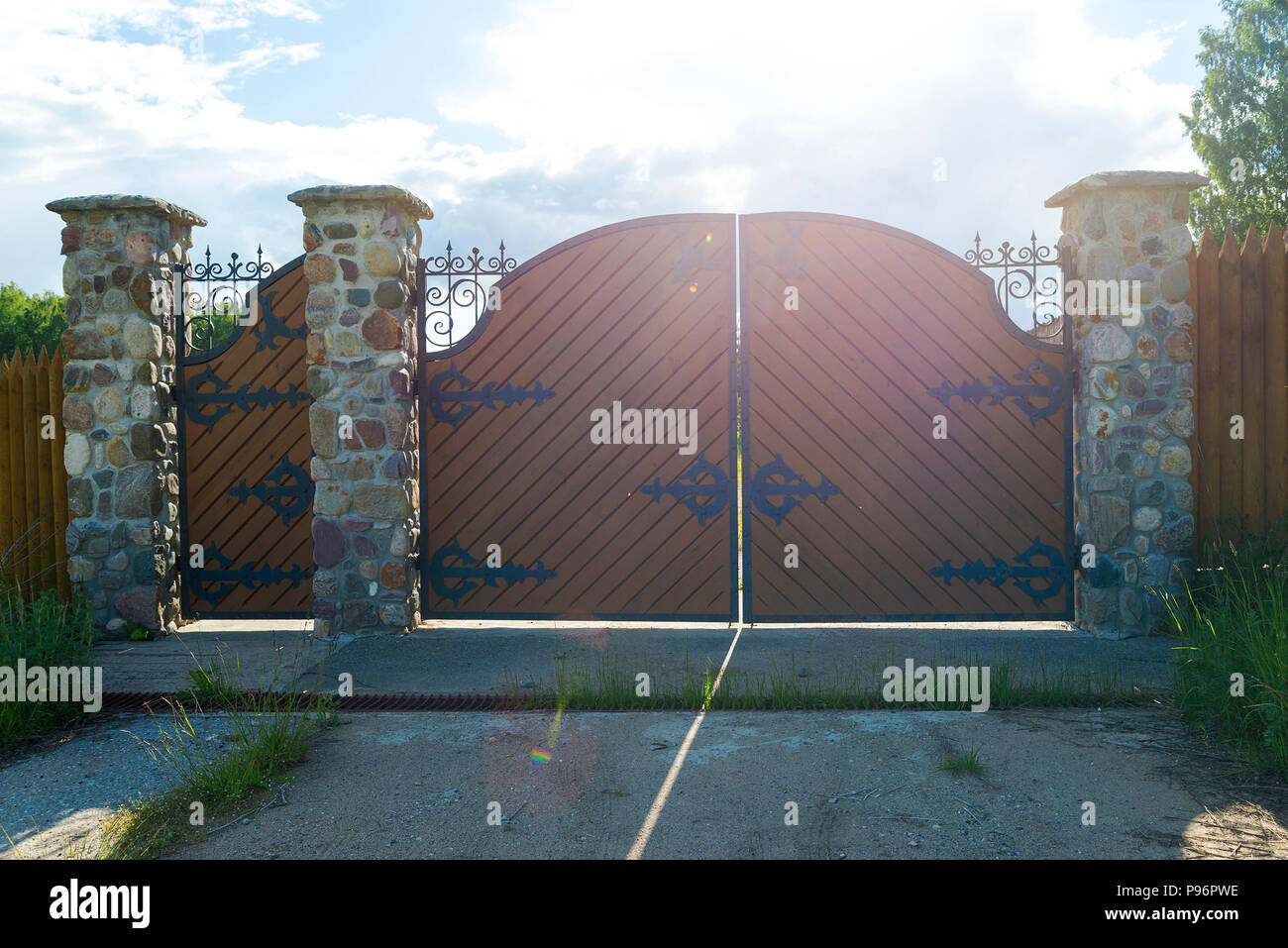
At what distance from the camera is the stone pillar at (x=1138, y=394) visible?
5734 mm

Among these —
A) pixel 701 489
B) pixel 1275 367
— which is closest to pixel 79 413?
pixel 701 489

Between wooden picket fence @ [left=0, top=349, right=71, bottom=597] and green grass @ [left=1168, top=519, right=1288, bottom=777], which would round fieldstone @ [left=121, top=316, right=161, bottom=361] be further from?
green grass @ [left=1168, top=519, right=1288, bottom=777]

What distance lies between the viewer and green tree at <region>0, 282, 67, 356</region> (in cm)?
1794

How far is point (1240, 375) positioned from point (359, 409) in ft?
17.7

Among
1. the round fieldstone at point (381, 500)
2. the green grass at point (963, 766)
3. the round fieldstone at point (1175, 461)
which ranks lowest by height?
the green grass at point (963, 766)

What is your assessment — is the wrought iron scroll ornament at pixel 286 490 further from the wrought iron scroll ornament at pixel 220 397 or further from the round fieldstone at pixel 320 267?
the round fieldstone at pixel 320 267

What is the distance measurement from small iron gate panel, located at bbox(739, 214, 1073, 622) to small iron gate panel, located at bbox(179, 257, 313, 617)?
2.93 m

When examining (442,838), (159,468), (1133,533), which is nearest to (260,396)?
(159,468)

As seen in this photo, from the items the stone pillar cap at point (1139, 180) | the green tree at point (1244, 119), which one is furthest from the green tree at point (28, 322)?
the green tree at point (1244, 119)

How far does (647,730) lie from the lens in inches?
156

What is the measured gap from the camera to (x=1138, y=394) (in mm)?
5762

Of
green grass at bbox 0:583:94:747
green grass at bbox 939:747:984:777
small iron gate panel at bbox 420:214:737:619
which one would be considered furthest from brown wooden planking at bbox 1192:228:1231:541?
green grass at bbox 0:583:94:747

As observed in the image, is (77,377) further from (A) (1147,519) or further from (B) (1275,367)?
(B) (1275,367)

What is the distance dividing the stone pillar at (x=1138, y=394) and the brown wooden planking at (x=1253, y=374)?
39 cm
